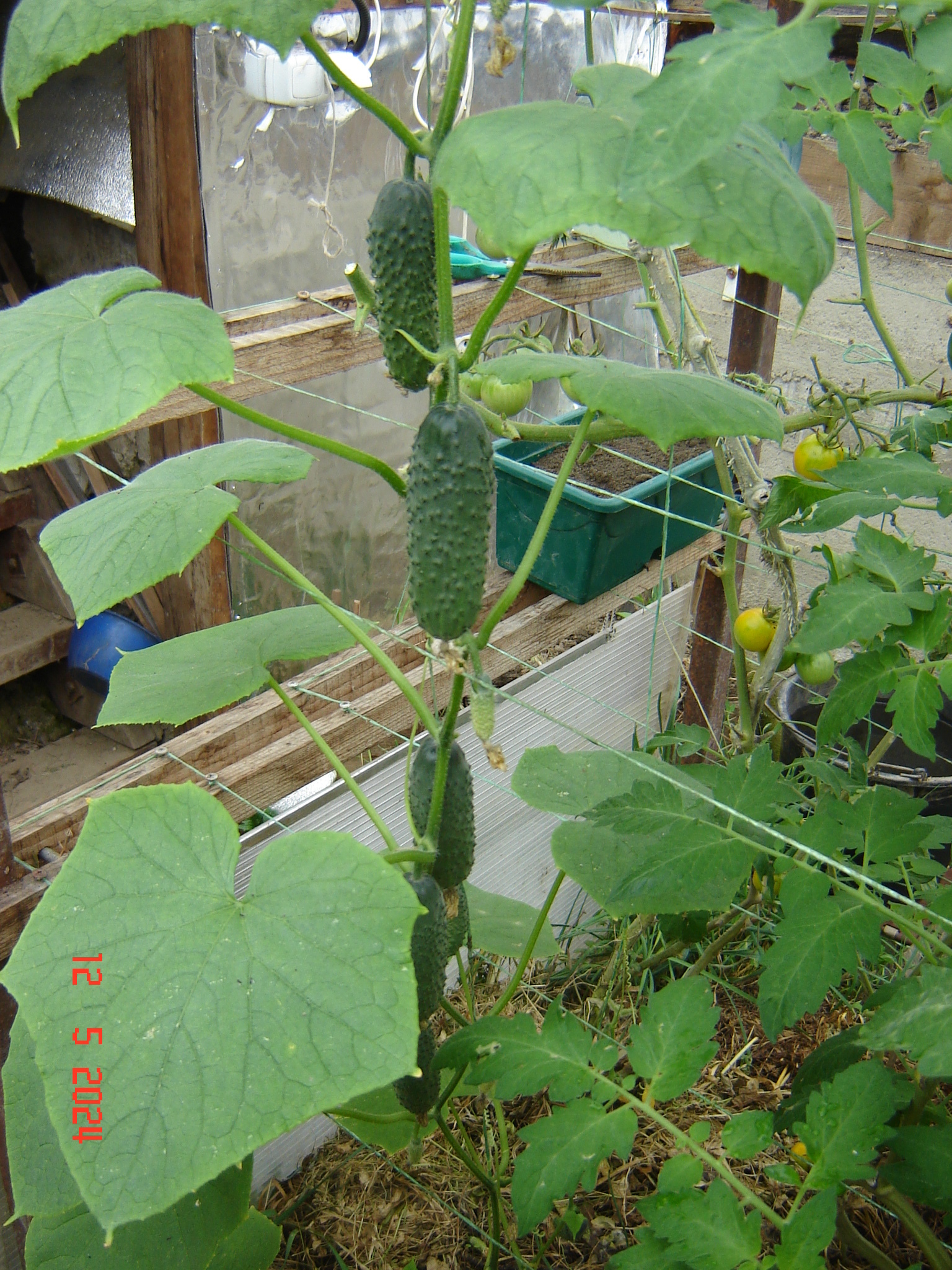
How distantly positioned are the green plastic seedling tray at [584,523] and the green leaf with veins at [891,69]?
774 mm

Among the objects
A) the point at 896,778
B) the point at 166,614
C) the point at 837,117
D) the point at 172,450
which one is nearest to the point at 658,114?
the point at 837,117

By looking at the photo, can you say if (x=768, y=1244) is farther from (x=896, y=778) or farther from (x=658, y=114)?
(x=658, y=114)

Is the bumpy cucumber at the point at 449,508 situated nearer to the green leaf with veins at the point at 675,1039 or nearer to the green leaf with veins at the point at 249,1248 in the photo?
the green leaf with veins at the point at 675,1039

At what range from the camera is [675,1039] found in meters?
0.98

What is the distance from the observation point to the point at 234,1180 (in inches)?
39.9

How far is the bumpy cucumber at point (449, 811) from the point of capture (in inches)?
38.8

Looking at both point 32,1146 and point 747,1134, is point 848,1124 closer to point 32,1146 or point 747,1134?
point 747,1134

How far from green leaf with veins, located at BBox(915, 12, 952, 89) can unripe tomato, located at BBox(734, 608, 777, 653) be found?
1175mm

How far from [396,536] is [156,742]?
101 cm

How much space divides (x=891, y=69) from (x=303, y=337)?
845mm

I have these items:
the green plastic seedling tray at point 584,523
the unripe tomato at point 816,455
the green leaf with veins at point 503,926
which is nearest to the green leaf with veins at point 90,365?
the green leaf with veins at point 503,926

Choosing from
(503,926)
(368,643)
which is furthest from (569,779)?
(368,643)

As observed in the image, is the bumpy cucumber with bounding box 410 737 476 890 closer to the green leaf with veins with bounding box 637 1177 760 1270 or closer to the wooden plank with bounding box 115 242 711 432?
the green leaf with veins with bounding box 637 1177 760 1270

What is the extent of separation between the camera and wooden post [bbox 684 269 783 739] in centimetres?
218
